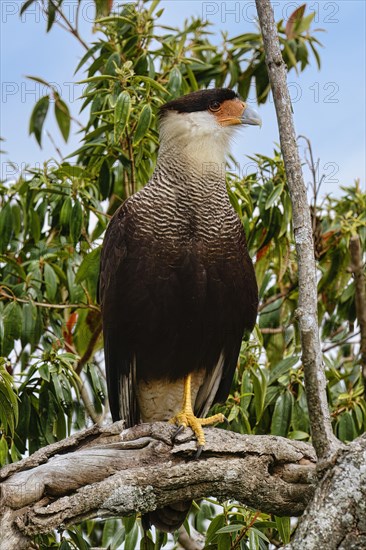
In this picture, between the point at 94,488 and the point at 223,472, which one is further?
the point at 223,472

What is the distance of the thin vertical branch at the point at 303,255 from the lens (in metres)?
2.65

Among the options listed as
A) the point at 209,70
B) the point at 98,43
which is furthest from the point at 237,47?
the point at 98,43

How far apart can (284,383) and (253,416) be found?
31 centimetres

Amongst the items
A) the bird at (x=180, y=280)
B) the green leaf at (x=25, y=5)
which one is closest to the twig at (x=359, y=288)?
the bird at (x=180, y=280)

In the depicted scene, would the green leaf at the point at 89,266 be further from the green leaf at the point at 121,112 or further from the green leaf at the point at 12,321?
the green leaf at the point at 121,112

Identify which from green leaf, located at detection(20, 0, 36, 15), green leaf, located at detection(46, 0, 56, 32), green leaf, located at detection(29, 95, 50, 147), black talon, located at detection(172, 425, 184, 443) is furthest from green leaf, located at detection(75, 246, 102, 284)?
green leaf, located at detection(46, 0, 56, 32)

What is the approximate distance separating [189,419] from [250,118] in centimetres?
133

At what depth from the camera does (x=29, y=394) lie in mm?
3934

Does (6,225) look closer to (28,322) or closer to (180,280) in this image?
(28,322)

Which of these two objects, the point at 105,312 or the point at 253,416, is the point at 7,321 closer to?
the point at 105,312

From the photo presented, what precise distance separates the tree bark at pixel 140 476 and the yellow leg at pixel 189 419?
0.04 meters

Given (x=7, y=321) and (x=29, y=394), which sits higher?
(x=7, y=321)

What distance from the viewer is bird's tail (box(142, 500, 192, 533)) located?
348 centimetres

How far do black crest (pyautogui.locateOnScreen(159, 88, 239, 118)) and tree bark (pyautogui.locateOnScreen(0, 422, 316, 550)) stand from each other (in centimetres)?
139
